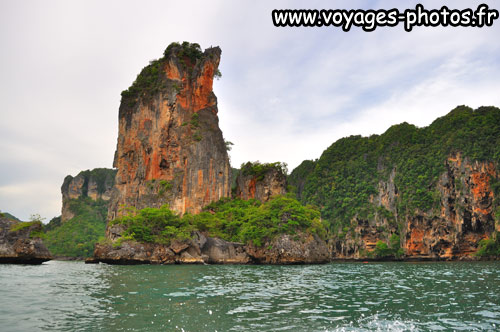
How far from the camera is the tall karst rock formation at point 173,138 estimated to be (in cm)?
6191

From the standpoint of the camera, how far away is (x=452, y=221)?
230 ft

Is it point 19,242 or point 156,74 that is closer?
point 19,242

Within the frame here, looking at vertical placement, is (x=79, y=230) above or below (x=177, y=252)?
above

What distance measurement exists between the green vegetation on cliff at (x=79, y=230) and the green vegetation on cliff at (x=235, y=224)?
5406cm

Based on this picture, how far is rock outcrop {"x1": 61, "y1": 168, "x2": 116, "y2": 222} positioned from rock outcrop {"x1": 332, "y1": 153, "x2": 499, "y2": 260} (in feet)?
299

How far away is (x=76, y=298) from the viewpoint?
13.2 m

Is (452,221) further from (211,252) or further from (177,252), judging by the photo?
(177,252)

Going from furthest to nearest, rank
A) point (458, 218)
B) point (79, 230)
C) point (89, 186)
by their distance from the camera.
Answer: point (89, 186) → point (79, 230) → point (458, 218)

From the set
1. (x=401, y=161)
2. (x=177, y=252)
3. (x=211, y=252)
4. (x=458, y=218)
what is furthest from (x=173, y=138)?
(x=401, y=161)

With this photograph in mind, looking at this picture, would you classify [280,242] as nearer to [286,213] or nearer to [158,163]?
[286,213]

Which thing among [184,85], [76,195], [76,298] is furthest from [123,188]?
[76,195]

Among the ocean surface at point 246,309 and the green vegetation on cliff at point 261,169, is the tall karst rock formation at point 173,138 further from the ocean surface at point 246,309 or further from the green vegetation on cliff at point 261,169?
the ocean surface at point 246,309

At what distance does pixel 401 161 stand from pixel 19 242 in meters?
81.5

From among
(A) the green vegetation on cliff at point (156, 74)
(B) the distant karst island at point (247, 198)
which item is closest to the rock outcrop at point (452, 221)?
(B) the distant karst island at point (247, 198)
